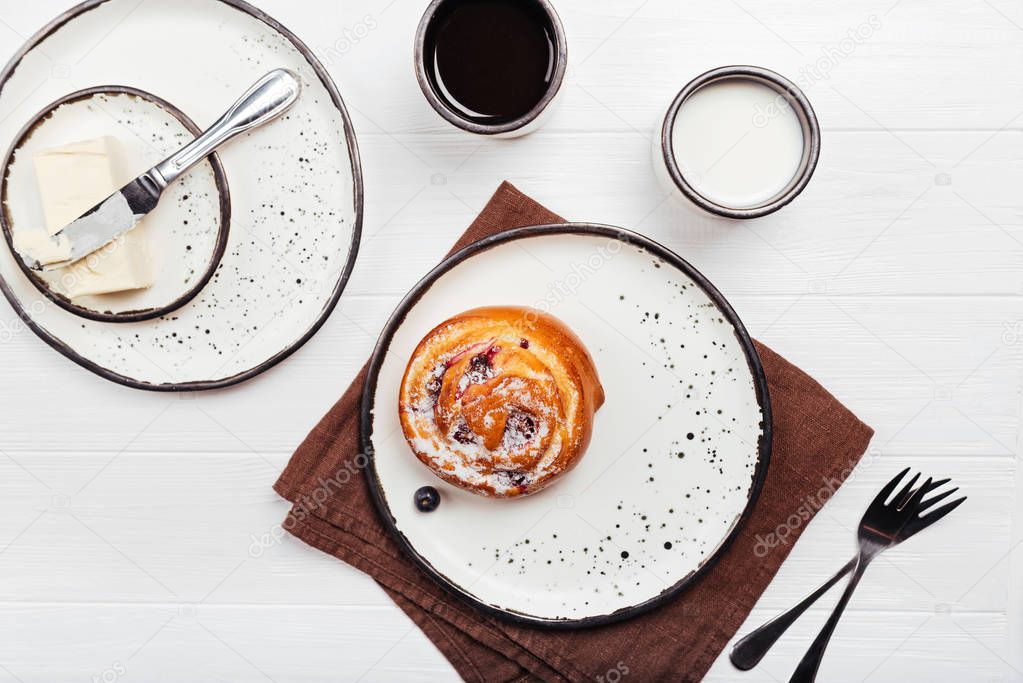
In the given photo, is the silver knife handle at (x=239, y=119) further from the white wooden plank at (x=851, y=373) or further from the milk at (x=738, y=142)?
the milk at (x=738, y=142)

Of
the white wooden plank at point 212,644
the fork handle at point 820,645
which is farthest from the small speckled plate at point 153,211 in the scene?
Answer: the fork handle at point 820,645

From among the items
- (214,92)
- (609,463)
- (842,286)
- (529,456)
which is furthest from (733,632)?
(214,92)

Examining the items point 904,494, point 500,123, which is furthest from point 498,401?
point 904,494

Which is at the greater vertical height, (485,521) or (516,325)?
(516,325)

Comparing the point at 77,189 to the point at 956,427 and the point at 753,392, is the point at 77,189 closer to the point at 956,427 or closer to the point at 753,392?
the point at 753,392

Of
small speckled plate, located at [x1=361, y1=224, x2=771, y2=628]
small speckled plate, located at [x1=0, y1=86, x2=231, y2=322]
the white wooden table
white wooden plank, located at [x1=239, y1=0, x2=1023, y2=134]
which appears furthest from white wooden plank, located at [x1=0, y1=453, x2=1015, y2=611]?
white wooden plank, located at [x1=239, y1=0, x2=1023, y2=134]

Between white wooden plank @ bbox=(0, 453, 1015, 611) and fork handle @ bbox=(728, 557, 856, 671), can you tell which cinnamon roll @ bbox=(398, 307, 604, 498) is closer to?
white wooden plank @ bbox=(0, 453, 1015, 611)
